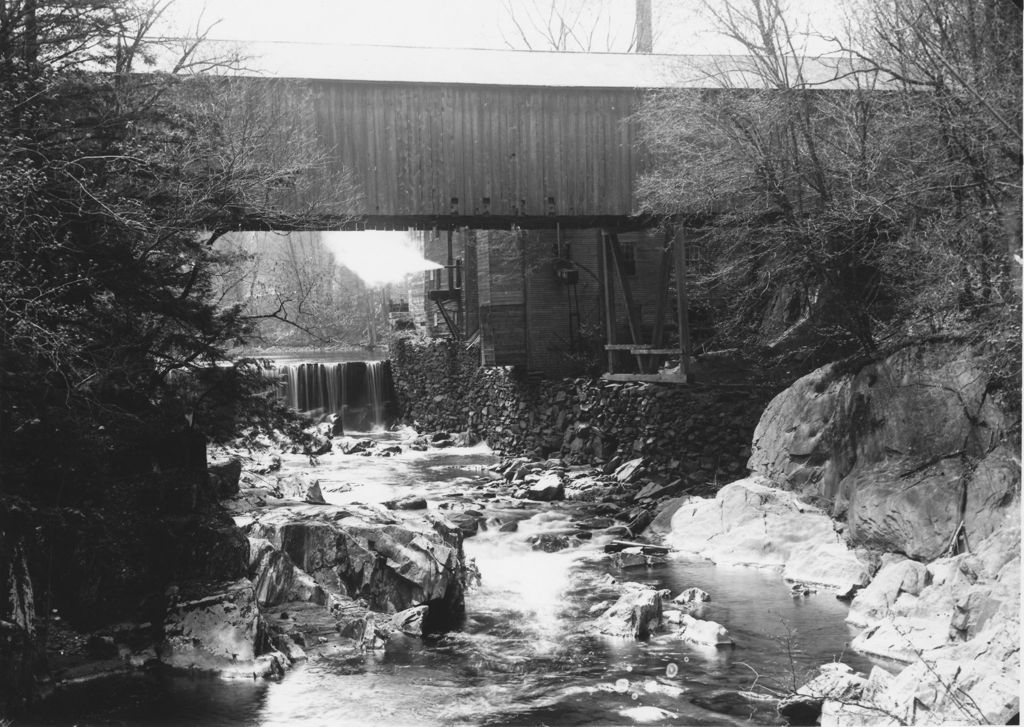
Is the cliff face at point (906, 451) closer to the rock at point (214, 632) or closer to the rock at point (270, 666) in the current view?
the rock at point (270, 666)

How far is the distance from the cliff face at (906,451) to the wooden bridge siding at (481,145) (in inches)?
218

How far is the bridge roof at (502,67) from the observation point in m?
15.1

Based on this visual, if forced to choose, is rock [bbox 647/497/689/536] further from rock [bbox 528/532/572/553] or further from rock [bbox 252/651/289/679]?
rock [bbox 252/651/289/679]

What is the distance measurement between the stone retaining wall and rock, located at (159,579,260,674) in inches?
336

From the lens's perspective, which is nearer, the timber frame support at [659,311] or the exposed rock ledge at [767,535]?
the exposed rock ledge at [767,535]

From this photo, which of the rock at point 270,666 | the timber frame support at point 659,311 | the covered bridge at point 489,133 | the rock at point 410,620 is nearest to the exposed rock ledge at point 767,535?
the timber frame support at point 659,311

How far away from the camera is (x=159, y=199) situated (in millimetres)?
8734

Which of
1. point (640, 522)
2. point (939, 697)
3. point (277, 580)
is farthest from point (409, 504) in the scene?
point (939, 697)

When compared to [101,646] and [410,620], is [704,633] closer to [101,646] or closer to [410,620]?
[410,620]

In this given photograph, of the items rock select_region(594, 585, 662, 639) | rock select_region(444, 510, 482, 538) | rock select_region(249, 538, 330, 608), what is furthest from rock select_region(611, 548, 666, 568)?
rock select_region(249, 538, 330, 608)

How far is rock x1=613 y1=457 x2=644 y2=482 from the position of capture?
15.9 m

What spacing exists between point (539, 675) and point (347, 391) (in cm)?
2072

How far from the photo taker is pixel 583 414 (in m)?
18.7

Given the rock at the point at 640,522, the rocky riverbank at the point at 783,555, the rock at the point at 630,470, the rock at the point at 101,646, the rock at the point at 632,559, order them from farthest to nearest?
the rock at the point at 630,470 < the rock at the point at 640,522 < the rock at the point at 632,559 < the rock at the point at 101,646 < the rocky riverbank at the point at 783,555
